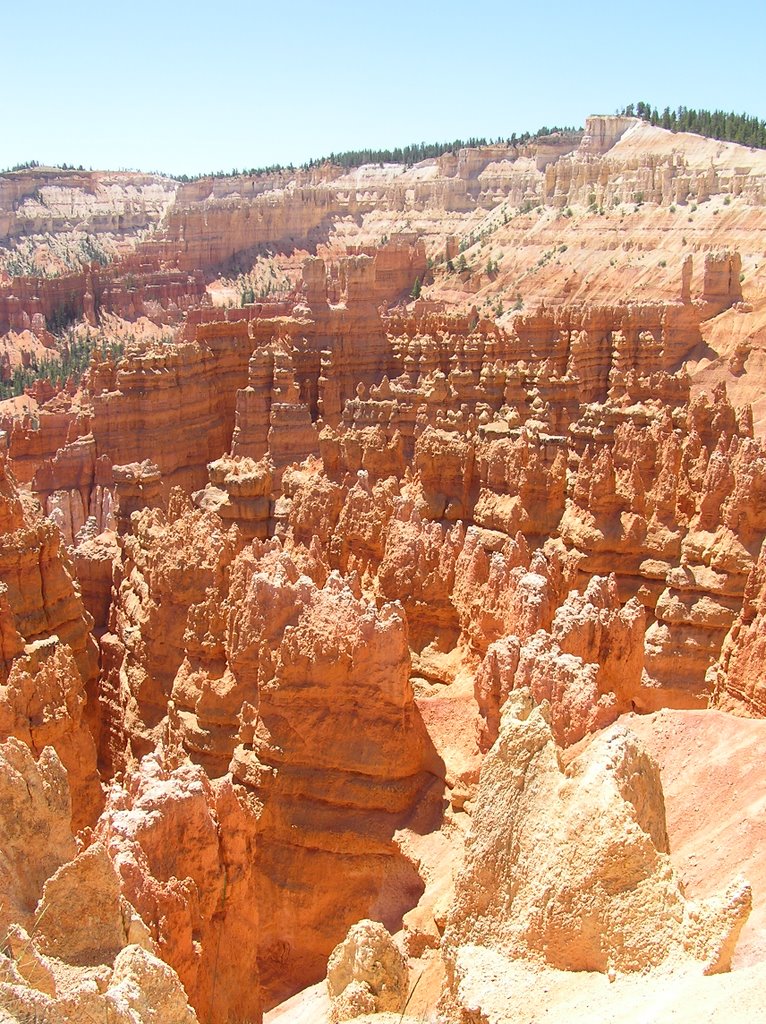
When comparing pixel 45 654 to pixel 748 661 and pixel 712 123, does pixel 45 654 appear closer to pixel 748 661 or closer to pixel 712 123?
pixel 748 661

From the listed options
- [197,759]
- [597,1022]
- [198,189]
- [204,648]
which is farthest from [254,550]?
[198,189]

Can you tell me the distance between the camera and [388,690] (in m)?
9.82

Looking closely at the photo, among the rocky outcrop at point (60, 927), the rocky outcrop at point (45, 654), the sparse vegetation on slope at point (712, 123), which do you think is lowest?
the rocky outcrop at point (45, 654)

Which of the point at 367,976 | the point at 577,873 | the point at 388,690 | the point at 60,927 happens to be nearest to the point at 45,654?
the point at 388,690

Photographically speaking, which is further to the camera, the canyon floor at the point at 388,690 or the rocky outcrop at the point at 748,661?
the rocky outcrop at the point at 748,661

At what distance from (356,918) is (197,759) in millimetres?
2694

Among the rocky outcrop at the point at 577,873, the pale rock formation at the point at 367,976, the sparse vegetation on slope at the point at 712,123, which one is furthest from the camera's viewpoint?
the sparse vegetation on slope at the point at 712,123

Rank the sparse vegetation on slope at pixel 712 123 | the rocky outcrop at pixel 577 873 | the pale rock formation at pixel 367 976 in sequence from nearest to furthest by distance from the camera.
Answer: the rocky outcrop at pixel 577 873 → the pale rock formation at pixel 367 976 → the sparse vegetation on slope at pixel 712 123

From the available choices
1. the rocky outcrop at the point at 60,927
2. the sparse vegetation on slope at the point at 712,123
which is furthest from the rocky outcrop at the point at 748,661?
the sparse vegetation on slope at the point at 712,123

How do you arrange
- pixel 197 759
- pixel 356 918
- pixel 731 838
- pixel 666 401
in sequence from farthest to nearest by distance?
pixel 666 401
pixel 197 759
pixel 356 918
pixel 731 838

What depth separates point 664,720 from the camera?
8.48 meters

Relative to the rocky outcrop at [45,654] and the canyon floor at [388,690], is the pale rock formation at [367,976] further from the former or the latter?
the rocky outcrop at [45,654]

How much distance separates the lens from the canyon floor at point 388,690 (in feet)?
18.1

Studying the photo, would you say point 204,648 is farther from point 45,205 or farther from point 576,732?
point 45,205
